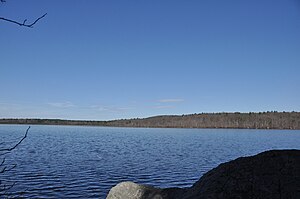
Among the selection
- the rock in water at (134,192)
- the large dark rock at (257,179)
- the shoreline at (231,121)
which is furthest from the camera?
the shoreline at (231,121)

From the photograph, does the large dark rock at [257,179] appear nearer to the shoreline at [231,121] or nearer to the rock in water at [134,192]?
the rock in water at [134,192]

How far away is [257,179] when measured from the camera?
4.98 m

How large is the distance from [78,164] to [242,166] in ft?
75.2

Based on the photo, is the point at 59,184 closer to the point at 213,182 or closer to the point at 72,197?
the point at 72,197

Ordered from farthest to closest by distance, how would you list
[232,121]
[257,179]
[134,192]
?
[232,121] < [134,192] < [257,179]

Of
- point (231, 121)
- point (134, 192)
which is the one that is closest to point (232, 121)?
point (231, 121)

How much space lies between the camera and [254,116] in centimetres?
19212

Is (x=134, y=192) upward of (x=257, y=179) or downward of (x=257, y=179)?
downward

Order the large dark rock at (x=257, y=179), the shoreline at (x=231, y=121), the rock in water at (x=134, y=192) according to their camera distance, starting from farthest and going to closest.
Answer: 1. the shoreline at (x=231, y=121)
2. the rock in water at (x=134, y=192)
3. the large dark rock at (x=257, y=179)

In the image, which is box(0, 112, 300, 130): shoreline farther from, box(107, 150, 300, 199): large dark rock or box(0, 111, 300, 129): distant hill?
box(107, 150, 300, 199): large dark rock

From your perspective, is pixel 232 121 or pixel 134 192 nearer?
pixel 134 192

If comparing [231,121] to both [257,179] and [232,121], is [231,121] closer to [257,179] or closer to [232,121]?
[232,121]

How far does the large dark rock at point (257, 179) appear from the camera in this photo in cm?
478

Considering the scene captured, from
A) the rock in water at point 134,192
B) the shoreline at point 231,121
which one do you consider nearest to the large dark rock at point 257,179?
the rock in water at point 134,192
